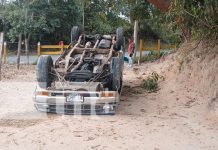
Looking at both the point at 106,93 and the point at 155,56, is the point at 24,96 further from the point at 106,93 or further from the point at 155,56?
the point at 155,56

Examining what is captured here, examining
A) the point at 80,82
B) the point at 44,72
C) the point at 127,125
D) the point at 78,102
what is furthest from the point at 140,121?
the point at 44,72

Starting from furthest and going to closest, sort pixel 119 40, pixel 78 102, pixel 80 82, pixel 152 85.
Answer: pixel 119 40 < pixel 152 85 < pixel 80 82 < pixel 78 102

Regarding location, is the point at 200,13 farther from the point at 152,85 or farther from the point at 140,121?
the point at 152,85

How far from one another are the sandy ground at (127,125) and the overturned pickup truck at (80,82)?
0.25 meters

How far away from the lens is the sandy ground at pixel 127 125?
7039 mm

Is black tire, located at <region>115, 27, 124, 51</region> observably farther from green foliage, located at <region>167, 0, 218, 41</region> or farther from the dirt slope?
green foliage, located at <region>167, 0, 218, 41</region>

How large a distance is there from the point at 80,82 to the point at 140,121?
1793 mm

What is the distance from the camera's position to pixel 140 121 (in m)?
8.58

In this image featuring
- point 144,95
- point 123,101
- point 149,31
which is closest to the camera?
point 123,101

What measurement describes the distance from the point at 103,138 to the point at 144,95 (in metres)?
4.40

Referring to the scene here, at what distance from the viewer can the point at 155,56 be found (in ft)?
71.8

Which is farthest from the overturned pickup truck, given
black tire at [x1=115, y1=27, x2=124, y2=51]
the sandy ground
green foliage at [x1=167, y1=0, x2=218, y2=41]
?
green foliage at [x1=167, y1=0, x2=218, y2=41]

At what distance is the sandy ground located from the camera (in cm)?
704

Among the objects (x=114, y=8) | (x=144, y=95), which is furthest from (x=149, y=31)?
(x=144, y=95)
